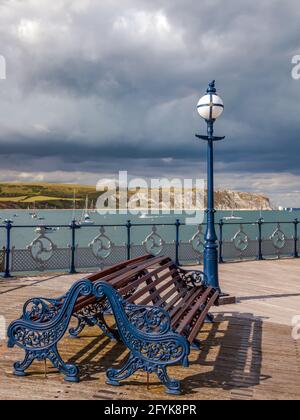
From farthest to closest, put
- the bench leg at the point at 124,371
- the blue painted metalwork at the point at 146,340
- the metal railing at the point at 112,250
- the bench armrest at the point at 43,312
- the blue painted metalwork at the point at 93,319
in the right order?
the metal railing at the point at 112,250
the blue painted metalwork at the point at 93,319
the bench armrest at the point at 43,312
the bench leg at the point at 124,371
the blue painted metalwork at the point at 146,340

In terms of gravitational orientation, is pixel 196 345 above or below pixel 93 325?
below

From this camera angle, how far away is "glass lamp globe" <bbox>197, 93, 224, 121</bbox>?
870cm

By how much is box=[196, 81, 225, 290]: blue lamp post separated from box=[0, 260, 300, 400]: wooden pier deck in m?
0.81

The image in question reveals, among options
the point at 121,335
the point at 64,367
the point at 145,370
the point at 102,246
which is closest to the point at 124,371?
the point at 145,370

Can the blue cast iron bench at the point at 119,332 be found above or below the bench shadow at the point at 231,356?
above

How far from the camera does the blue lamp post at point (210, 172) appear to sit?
8.71 metres

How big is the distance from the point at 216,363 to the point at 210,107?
5.19 m

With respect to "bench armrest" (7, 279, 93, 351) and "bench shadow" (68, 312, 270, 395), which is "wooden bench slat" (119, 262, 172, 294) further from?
"bench shadow" (68, 312, 270, 395)

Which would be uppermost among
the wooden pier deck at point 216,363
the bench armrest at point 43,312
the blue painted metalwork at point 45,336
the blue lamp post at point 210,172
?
the blue lamp post at point 210,172

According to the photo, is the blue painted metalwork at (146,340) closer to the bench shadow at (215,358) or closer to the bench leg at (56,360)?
the bench shadow at (215,358)

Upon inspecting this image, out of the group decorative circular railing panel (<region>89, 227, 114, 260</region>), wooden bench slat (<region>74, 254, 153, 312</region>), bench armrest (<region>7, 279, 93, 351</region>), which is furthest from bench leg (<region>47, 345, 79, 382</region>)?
decorative circular railing panel (<region>89, 227, 114, 260</region>)

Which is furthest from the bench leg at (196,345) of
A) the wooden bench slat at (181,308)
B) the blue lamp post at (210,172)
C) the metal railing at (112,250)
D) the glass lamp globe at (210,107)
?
the metal railing at (112,250)

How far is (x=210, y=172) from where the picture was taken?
8.90m

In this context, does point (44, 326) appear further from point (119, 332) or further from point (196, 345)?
point (196, 345)
